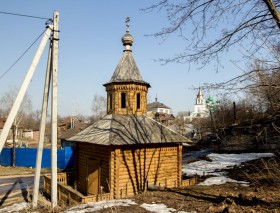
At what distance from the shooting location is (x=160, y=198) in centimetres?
976

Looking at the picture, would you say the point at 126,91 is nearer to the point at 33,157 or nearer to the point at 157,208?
the point at 157,208

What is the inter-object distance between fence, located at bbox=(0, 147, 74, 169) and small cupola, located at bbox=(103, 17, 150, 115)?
1202 centimetres

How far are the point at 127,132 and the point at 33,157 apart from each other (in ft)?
56.1

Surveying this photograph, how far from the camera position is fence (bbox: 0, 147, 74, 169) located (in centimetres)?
2722

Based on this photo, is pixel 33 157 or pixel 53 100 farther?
pixel 33 157

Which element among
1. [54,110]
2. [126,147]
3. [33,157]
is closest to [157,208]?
[54,110]

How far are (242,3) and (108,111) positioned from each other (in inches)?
456

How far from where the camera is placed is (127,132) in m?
14.9

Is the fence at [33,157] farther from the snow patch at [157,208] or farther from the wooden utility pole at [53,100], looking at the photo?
the snow patch at [157,208]

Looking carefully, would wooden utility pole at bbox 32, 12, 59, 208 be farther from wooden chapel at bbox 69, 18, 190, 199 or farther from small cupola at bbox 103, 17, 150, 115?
small cupola at bbox 103, 17, 150, 115

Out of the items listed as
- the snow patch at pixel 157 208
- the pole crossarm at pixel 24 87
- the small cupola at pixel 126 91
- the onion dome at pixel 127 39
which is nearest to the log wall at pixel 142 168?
the small cupola at pixel 126 91

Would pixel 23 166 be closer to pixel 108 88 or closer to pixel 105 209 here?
pixel 108 88

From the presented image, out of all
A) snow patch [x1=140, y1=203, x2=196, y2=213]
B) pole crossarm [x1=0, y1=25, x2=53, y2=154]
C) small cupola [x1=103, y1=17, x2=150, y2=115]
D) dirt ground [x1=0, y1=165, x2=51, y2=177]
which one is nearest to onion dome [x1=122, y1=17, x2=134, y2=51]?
small cupola [x1=103, y1=17, x2=150, y2=115]

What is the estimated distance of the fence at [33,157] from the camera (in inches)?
1072
